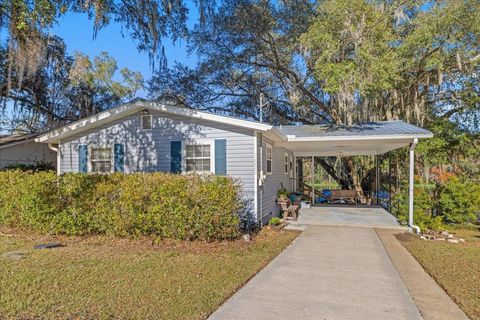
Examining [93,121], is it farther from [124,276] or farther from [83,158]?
[124,276]

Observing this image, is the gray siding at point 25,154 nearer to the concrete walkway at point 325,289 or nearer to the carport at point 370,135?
the carport at point 370,135

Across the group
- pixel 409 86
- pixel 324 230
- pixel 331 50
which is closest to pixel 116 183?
pixel 324 230

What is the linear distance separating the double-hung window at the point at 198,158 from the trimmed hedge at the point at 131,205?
192 cm

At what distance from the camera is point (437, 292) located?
4.08 m

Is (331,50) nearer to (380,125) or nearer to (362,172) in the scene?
(380,125)

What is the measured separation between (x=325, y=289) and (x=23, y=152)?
1487 cm

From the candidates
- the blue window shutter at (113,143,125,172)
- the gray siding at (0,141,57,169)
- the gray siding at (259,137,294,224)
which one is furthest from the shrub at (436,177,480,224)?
the gray siding at (0,141,57,169)

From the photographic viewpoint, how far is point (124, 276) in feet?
14.8

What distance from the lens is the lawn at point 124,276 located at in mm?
3424

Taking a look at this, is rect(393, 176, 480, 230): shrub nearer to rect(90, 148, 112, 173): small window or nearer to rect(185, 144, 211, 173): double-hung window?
rect(185, 144, 211, 173): double-hung window

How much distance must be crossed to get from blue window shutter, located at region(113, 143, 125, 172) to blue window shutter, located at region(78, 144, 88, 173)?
3.36ft

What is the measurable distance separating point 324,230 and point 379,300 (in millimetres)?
4692

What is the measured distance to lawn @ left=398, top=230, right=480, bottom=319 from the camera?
3.86 meters

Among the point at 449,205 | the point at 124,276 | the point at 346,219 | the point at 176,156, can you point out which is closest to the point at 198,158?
the point at 176,156
